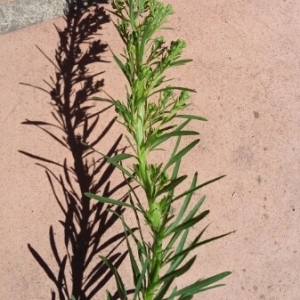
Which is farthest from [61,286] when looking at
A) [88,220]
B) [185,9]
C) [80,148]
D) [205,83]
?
[185,9]

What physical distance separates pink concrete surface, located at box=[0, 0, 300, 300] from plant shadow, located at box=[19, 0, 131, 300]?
2 centimetres

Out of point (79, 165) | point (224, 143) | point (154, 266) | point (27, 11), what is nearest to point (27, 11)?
point (27, 11)

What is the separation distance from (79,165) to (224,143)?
35cm

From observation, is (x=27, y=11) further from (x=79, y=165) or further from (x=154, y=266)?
(x=154, y=266)

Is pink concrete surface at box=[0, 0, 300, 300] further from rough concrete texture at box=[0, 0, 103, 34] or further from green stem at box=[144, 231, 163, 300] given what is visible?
green stem at box=[144, 231, 163, 300]

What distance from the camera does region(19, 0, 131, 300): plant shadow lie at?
119 cm

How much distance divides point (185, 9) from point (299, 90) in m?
0.35

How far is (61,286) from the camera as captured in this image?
46.7 inches

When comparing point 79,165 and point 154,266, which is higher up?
point 79,165

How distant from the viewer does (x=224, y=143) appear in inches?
49.7

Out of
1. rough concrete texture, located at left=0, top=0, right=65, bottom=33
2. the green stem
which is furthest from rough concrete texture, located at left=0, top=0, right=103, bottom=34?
the green stem

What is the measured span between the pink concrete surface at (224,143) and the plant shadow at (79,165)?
0.06 feet

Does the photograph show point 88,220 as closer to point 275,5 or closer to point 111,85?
point 111,85

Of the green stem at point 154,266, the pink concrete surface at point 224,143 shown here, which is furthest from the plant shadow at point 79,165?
the green stem at point 154,266
